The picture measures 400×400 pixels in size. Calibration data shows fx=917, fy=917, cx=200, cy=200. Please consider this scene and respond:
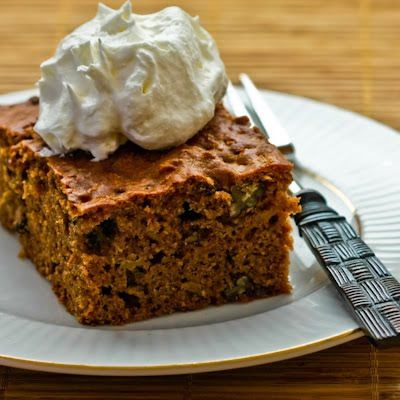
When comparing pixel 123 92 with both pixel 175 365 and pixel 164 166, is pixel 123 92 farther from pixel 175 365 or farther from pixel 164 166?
pixel 175 365

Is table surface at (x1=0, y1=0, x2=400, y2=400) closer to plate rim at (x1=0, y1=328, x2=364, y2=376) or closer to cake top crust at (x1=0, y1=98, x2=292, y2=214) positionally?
cake top crust at (x1=0, y1=98, x2=292, y2=214)

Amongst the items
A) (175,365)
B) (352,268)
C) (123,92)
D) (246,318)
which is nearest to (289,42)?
(123,92)

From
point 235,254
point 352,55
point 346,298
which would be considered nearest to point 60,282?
point 235,254

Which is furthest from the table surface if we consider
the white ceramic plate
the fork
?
the fork

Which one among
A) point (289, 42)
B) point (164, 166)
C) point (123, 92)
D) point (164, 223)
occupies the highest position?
point (123, 92)

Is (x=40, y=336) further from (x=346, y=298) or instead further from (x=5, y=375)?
(x=346, y=298)

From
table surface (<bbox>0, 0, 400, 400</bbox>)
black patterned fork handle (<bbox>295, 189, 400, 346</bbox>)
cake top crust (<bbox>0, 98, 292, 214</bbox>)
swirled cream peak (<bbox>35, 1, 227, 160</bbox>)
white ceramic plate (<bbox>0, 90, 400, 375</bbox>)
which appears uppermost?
swirled cream peak (<bbox>35, 1, 227, 160</bbox>)
